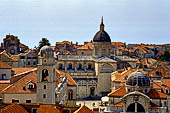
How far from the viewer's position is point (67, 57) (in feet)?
305

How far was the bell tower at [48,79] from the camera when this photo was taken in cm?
4971

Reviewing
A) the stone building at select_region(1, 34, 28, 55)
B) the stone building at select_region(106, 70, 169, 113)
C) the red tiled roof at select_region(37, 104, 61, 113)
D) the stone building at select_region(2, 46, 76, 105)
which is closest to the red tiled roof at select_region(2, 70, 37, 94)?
the stone building at select_region(2, 46, 76, 105)

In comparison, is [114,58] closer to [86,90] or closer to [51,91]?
[86,90]

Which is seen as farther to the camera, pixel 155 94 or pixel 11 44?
pixel 11 44

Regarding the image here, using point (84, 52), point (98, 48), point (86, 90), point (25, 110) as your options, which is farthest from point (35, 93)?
point (84, 52)

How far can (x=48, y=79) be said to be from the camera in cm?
4988

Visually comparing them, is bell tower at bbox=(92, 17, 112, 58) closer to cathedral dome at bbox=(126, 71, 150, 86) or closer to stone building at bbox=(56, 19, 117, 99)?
stone building at bbox=(56, 19, 117, 99)

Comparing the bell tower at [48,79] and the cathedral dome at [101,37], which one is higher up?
the cathedral dome at [101,37]

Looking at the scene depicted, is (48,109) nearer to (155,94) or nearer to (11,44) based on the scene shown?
(155,94)

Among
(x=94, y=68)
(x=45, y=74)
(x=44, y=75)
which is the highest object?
(x=94, y=68)

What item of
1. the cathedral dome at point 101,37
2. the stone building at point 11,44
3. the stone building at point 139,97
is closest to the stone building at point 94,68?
the cathedral dome at point 101,37

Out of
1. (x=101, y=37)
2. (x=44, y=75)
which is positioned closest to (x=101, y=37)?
(x=101, y=37)

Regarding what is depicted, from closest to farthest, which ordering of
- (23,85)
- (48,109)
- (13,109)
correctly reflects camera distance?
(13,109) < (48,109) < (23,85)

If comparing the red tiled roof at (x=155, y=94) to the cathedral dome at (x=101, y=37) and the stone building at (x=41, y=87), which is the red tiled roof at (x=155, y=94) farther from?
the cathedral dome at (x=101, y=37)
